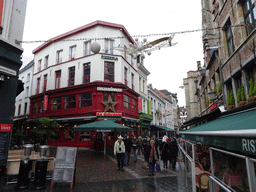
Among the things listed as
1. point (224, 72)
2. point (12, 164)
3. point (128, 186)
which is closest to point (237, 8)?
point (224, 72)

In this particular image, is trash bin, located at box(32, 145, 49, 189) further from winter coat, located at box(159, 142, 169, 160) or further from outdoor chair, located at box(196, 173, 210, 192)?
winter coat, located at box(159, 142, 169, 160)

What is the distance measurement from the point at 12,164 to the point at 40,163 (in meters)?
1.20

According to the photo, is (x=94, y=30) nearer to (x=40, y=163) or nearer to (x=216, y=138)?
(x=40, y=163)

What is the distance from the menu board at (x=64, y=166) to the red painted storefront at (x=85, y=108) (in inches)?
486

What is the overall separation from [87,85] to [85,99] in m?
1.72

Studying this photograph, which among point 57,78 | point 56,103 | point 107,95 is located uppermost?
point 57,78

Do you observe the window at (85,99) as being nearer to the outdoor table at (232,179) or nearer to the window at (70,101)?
the window at (70,101)

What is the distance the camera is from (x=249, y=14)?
25.8 ft

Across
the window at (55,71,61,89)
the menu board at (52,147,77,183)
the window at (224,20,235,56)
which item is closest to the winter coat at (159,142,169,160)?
the menu board at (52,147,77,183)

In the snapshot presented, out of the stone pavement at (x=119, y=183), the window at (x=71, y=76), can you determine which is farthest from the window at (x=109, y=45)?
the stone pavement at (x=119, y=183)

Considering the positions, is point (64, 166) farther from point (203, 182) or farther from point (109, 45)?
point (109, 45)

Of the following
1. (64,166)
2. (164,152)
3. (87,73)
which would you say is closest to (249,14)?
(164,152)

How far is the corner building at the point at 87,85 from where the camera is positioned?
2020 centimetres

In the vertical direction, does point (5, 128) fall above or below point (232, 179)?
above
